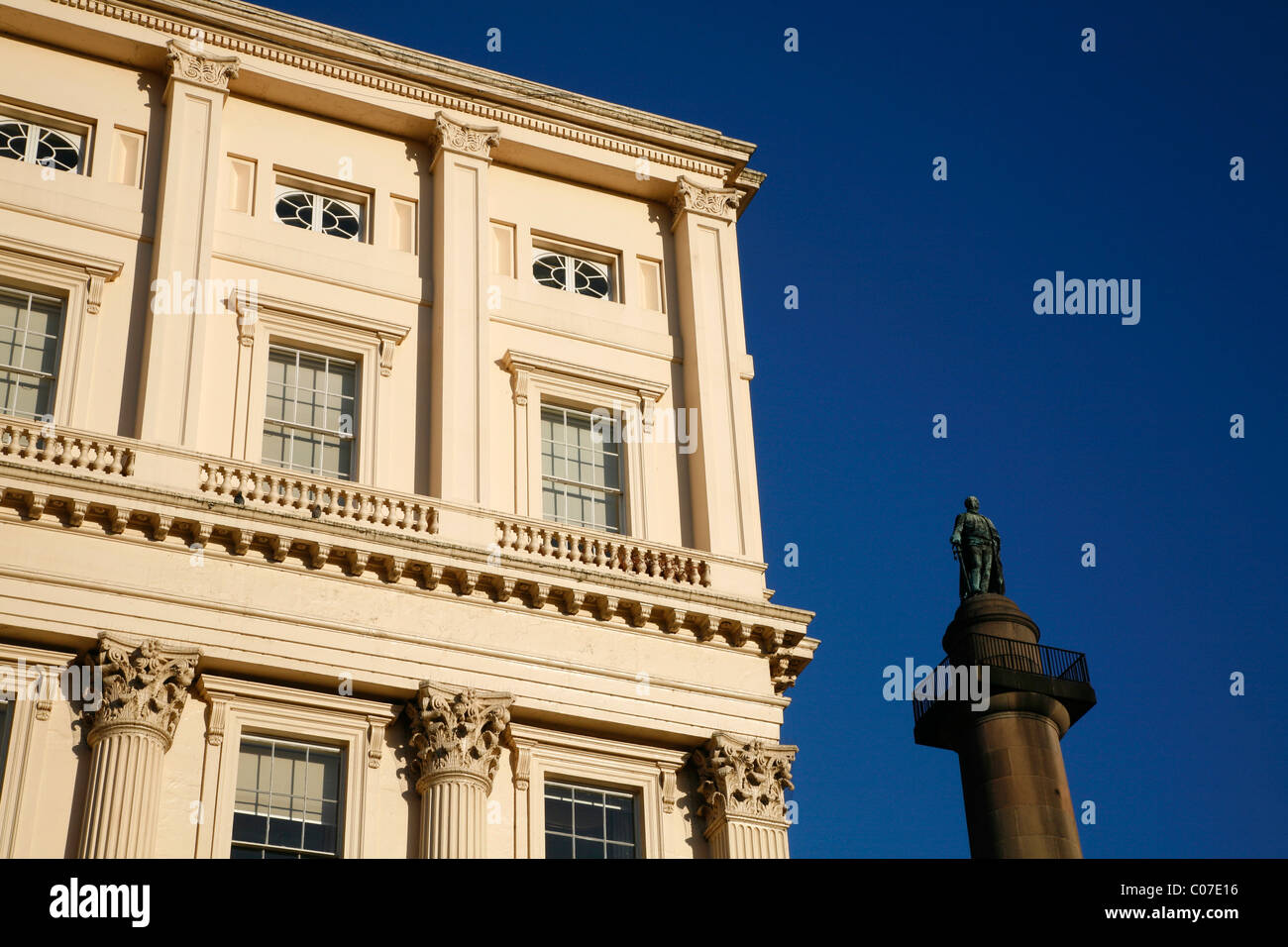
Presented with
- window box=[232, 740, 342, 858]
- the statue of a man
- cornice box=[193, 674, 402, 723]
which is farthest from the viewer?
the statue of a man

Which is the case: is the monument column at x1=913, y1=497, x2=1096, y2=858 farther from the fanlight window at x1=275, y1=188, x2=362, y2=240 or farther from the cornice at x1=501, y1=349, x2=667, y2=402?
the fanlight window at x1=275, y1=188, x2=362, y2=240

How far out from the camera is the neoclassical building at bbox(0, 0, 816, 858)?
83.0 ft

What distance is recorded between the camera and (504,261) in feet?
106

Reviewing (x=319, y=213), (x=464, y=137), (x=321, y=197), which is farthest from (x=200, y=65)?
→ (x=464, y=137)

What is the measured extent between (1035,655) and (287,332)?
14.8 meters

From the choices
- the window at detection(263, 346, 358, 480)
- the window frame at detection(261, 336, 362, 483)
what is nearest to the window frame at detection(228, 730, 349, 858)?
the window frame at detection(261, 336, 362, 483)

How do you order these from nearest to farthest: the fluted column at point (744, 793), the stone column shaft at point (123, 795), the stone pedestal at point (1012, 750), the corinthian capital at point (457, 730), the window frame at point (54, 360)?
the stone column shaft at point (123, 795)
the corinthian capital at point (457, 730)
the fluted column at point (744, 793)
the window frame at point (54, 360)
the stone pedestal at point (1012, 750)

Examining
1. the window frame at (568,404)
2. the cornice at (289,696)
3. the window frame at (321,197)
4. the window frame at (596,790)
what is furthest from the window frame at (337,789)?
the window frame at (321,197)

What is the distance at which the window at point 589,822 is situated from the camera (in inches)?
1044

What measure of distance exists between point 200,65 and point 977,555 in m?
16.9

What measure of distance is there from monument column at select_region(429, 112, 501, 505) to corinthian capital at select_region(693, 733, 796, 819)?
4.98 meters

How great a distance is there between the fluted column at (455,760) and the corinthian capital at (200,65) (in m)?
10.8

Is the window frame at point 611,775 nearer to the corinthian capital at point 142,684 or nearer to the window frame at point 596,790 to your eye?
the window frame at point 596,790
